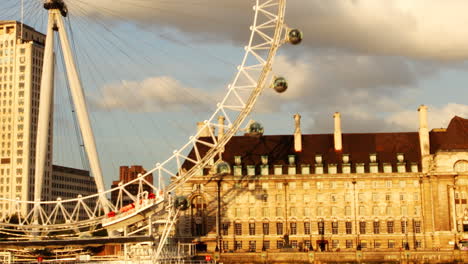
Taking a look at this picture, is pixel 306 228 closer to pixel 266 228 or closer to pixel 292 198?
pixel 292 198

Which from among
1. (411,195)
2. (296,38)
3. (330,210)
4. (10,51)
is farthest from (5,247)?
(10,51)

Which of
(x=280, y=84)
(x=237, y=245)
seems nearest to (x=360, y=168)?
(x=237, y=245)

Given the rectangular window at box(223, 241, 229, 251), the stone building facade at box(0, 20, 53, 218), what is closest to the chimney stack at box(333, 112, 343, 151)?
the rectangular window at box(223, 241, 229, 251)

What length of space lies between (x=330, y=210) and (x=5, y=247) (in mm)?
46496

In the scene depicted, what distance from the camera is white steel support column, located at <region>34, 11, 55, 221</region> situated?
7712cm

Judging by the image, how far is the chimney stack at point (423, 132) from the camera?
10644cm

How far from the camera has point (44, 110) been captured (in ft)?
254

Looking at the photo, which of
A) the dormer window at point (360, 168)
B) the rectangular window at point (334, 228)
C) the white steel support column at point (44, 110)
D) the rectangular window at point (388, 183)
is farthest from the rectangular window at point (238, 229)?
the white steel support column at point (44, 110)

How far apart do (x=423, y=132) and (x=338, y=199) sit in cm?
1513

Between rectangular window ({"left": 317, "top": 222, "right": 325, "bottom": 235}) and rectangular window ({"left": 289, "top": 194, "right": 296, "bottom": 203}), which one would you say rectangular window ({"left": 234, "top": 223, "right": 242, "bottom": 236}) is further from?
rectangular window ({"left": 317, "top": 222, "right": 325, "bottom": 235})

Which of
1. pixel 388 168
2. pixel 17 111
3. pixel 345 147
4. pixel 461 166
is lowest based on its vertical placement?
pixel 461 166

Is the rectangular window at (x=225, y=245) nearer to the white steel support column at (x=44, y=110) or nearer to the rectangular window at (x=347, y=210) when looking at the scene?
the rectangular window at (x=347, y=210)

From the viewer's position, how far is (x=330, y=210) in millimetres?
106688

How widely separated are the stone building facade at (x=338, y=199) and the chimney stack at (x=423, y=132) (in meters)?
0.14
